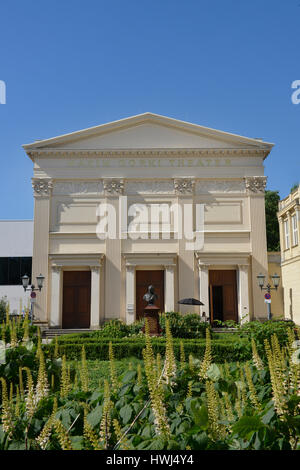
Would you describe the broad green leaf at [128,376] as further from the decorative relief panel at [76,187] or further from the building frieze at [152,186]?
the decorative relief panel at [76,187]

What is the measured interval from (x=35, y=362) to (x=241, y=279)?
25.4 m

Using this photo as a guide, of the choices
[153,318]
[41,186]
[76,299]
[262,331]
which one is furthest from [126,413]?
[41,186]

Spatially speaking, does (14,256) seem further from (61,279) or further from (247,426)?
(247,426)

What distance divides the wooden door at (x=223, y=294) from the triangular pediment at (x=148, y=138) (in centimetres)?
945

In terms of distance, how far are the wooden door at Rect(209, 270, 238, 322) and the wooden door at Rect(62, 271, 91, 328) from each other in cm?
880

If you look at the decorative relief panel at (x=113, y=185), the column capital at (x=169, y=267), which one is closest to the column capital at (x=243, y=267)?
the column capital at (x=169, y=267)

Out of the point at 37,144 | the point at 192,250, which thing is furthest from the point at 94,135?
the point at 192,250

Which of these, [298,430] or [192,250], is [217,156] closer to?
[192,250]

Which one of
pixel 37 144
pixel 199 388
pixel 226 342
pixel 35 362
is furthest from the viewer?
pixel 37 144

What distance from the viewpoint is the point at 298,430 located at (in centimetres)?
268

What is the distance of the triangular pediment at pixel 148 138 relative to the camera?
3053cm

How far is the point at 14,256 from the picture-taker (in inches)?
1453

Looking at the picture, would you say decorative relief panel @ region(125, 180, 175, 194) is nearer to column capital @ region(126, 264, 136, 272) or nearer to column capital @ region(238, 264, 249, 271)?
column capital @ region(126, 264, 136, 272)

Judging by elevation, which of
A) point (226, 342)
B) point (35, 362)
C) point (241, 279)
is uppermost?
point (241, 279)
